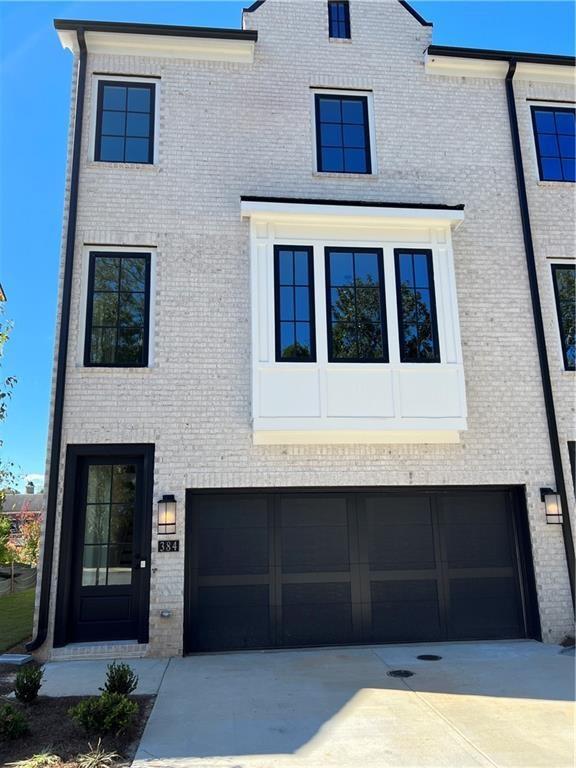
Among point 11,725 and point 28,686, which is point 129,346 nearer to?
point 28,686

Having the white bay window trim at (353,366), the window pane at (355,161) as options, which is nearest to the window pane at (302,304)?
the white bay window trim at (353,366)

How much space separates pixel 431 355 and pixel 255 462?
293cm

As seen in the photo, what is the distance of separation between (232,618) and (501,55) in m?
9.84

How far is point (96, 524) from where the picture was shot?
7684 mm

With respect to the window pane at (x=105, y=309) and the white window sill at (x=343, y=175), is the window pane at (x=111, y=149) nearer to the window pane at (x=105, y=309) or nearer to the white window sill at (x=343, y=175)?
the window pane at (x=105, y=309)

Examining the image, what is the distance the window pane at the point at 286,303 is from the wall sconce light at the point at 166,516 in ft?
9.69

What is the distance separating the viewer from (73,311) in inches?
318

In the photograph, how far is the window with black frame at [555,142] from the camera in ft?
31.7

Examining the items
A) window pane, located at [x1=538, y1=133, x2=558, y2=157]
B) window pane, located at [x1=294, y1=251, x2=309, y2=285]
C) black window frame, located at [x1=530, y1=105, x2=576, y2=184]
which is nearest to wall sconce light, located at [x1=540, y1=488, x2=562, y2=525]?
window pane, located at [x1=294, y1=251, x2=309, y2=285]

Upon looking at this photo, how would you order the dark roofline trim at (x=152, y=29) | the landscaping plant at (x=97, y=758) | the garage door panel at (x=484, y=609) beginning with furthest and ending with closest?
the dark roofline trim at (x=152, y=29), the garage door panel at (x=484, y=609), the landscaping plant at (x=97, y=758)

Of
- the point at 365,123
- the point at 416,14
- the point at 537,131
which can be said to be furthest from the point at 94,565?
the point at 416,14

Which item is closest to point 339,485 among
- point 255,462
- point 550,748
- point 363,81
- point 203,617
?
point 255,462

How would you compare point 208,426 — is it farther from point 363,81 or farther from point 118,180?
point 363,81

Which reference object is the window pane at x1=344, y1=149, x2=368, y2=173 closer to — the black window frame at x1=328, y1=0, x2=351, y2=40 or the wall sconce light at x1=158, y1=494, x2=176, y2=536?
the black window frame at x1=328, y1=0, x2=351, y2=40
